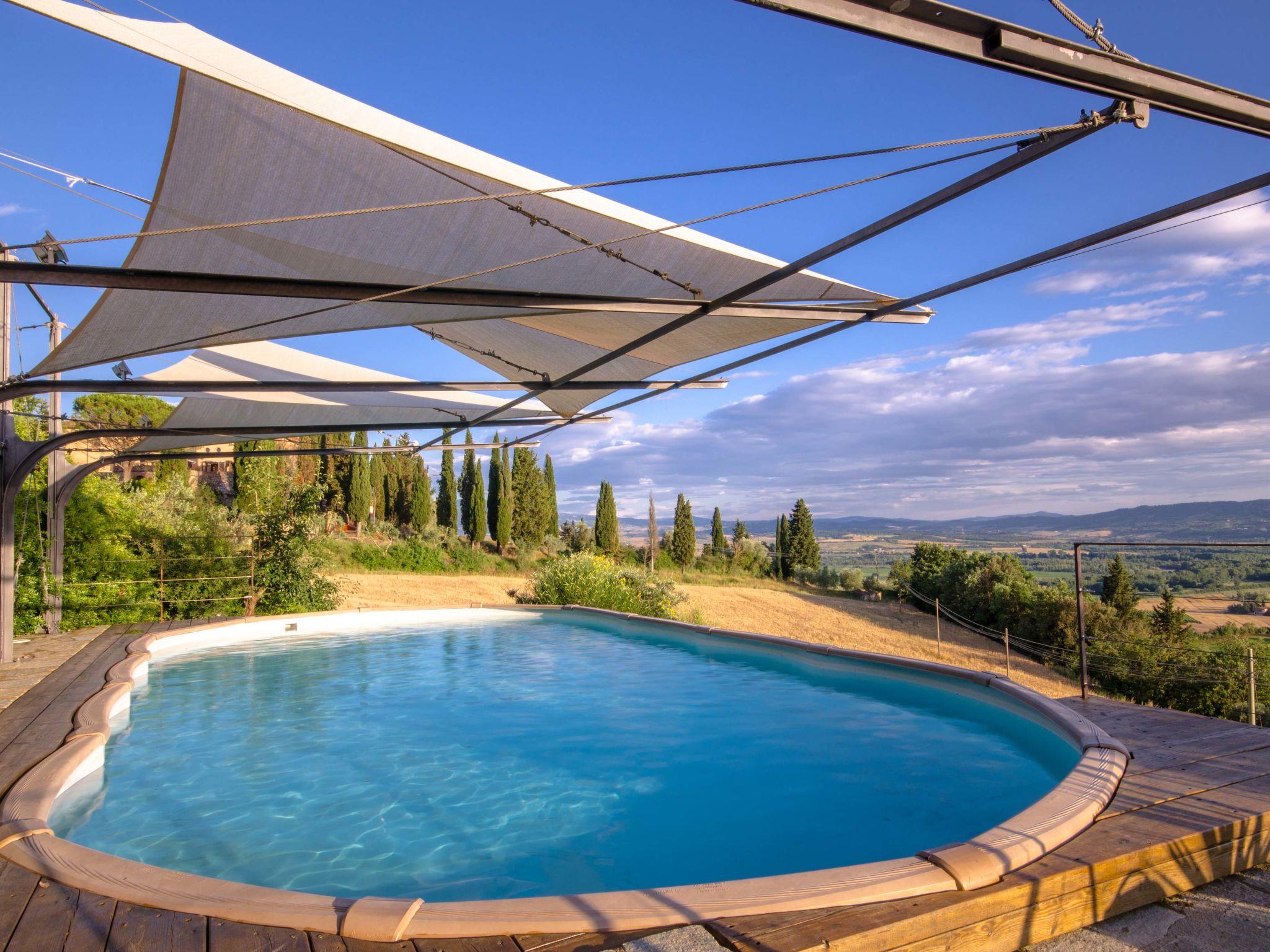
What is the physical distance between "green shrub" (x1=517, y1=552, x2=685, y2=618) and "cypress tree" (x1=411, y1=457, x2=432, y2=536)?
12.1 m

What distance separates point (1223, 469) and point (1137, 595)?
3.44 metres

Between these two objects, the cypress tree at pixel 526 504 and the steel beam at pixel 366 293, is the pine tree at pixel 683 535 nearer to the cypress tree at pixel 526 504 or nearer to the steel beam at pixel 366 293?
the cypress tree at pixel 526 504

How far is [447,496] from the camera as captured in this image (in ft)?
89.4

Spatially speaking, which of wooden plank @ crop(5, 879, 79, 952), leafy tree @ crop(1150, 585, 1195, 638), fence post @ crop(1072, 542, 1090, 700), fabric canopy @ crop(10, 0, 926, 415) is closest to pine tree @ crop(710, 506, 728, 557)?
leafy tree @ crop(1150, 585, 1195, 638)

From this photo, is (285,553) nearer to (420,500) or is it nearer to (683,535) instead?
(420,500)

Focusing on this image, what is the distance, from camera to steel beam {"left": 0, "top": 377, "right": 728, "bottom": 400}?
5.07 m

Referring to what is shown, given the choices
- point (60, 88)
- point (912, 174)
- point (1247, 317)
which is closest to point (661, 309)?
point (912, 174)

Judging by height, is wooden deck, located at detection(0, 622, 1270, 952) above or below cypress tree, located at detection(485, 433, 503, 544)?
below

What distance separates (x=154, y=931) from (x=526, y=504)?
25.1 meters

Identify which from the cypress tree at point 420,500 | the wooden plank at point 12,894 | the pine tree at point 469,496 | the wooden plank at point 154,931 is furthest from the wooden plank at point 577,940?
the pine tree at point 469,496

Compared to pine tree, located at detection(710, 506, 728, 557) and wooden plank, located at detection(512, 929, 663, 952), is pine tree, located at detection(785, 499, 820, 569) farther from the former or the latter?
wooden plank, located at detection(512, 929, 663, 952)

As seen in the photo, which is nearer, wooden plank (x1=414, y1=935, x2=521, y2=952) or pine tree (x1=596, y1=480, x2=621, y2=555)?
wooden plank (x1=414, y1=935, x2=521, y2=952)

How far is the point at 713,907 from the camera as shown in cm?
231

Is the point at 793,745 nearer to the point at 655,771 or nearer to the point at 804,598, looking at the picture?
the point at 655,771
